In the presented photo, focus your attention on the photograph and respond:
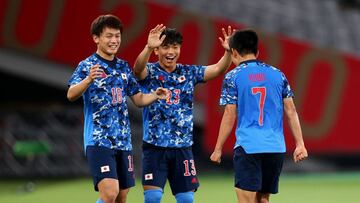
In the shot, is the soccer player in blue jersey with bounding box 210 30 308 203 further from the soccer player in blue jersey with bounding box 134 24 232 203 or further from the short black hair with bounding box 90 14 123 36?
the short black hair with bounding box 90 14 123 36

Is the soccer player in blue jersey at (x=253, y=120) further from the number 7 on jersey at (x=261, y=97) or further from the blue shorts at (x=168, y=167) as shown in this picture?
the blue shorts at (x=168, y=167)

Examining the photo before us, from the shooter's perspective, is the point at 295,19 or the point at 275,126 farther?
the point at 295,19

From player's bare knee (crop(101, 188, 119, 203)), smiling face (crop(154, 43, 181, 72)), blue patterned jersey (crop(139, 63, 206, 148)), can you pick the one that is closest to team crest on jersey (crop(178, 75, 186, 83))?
blue patterned jersey (crop(139, 63, 206, 148))

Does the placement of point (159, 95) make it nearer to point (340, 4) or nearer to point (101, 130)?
point (101, 130)

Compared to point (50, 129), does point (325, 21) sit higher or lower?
higher

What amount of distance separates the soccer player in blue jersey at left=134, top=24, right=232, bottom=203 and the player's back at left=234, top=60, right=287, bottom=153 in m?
0.94

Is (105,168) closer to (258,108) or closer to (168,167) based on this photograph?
(168,167)

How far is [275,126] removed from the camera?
8312mm

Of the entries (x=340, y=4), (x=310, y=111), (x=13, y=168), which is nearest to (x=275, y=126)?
(x=310, y=111)

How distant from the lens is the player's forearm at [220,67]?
30.5 feet

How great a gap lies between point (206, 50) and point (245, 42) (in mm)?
11889

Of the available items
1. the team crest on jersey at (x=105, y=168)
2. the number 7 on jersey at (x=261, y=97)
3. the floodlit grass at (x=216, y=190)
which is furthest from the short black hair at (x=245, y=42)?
the floodlit grass at (x=216, y=190)

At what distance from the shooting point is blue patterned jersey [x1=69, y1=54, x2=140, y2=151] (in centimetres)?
861

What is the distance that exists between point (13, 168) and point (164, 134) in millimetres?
12949
